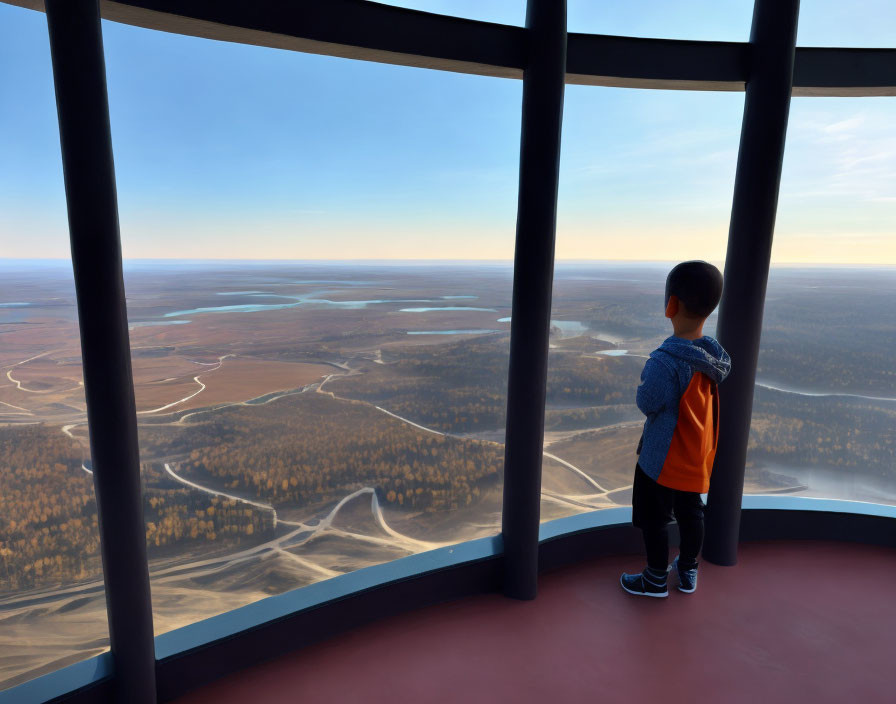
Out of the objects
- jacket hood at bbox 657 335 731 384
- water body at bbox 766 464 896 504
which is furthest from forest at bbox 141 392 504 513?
jacket hood at bbox 657 335 731 384

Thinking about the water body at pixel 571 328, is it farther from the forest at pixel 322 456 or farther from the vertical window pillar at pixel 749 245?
the vertical window pillar at pixel 749 245

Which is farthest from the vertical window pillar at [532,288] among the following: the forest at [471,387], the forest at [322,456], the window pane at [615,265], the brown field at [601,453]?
the forest at [471,387]

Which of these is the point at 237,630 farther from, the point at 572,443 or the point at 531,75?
the point at 572,443

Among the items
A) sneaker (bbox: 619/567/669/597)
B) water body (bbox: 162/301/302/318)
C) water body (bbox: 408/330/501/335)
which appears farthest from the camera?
water body (bbox: 408/330/501/335)

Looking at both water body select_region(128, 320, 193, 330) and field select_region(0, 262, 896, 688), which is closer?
field select_region(0, 262, 896, 688)

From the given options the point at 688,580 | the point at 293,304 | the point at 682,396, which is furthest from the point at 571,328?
the point at 682,396

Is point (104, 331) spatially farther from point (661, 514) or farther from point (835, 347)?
point (835, 347)

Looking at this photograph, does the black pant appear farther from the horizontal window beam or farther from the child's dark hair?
the horizontal window beam
